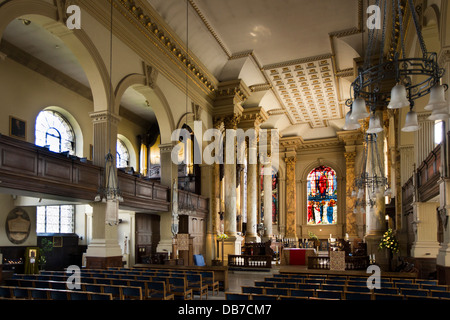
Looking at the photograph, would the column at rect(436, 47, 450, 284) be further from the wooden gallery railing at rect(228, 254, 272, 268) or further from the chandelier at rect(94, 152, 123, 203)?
the wooden gallery railing at rect(228, 254, 272, 268)

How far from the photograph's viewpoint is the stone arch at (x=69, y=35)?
848 centimetres

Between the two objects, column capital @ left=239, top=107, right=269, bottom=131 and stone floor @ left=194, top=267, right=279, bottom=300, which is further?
column capital @ left=239, top=107, right=269, bottom=131

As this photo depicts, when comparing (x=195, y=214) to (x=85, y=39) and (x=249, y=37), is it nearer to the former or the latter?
(x=249, y=37)

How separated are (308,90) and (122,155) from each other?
9.82m

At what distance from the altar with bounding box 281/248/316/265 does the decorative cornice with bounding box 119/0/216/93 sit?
849cm

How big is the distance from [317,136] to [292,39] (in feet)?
42.9

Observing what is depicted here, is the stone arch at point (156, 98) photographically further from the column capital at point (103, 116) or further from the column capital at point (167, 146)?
the column capital at point (103, 116)

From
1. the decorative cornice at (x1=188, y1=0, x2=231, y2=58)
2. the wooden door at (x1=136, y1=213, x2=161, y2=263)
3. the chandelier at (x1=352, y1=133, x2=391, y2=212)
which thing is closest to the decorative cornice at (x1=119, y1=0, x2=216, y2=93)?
the decorative cornice at (x1=188, y1=0, x2=231, y2=58)

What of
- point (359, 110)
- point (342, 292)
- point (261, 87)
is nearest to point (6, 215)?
point (342, 292)

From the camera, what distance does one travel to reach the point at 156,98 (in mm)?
14273

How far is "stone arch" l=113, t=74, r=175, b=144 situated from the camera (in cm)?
1238

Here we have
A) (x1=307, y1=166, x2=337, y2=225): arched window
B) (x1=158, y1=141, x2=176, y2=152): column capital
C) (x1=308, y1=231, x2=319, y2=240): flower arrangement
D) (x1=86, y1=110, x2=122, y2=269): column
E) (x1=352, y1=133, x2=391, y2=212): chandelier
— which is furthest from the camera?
(x1=307, y1=166, x2=337, y2=225): arched window

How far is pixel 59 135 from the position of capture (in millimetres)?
15516

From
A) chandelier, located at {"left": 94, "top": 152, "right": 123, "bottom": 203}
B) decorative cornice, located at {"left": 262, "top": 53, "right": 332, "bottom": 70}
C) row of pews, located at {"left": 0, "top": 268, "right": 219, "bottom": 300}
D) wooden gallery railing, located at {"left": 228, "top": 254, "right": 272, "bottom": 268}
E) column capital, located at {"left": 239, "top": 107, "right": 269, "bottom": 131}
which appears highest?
decorative cornice, located at {"left": 262, "top": 53, "right": 332, "bottom": 70}
